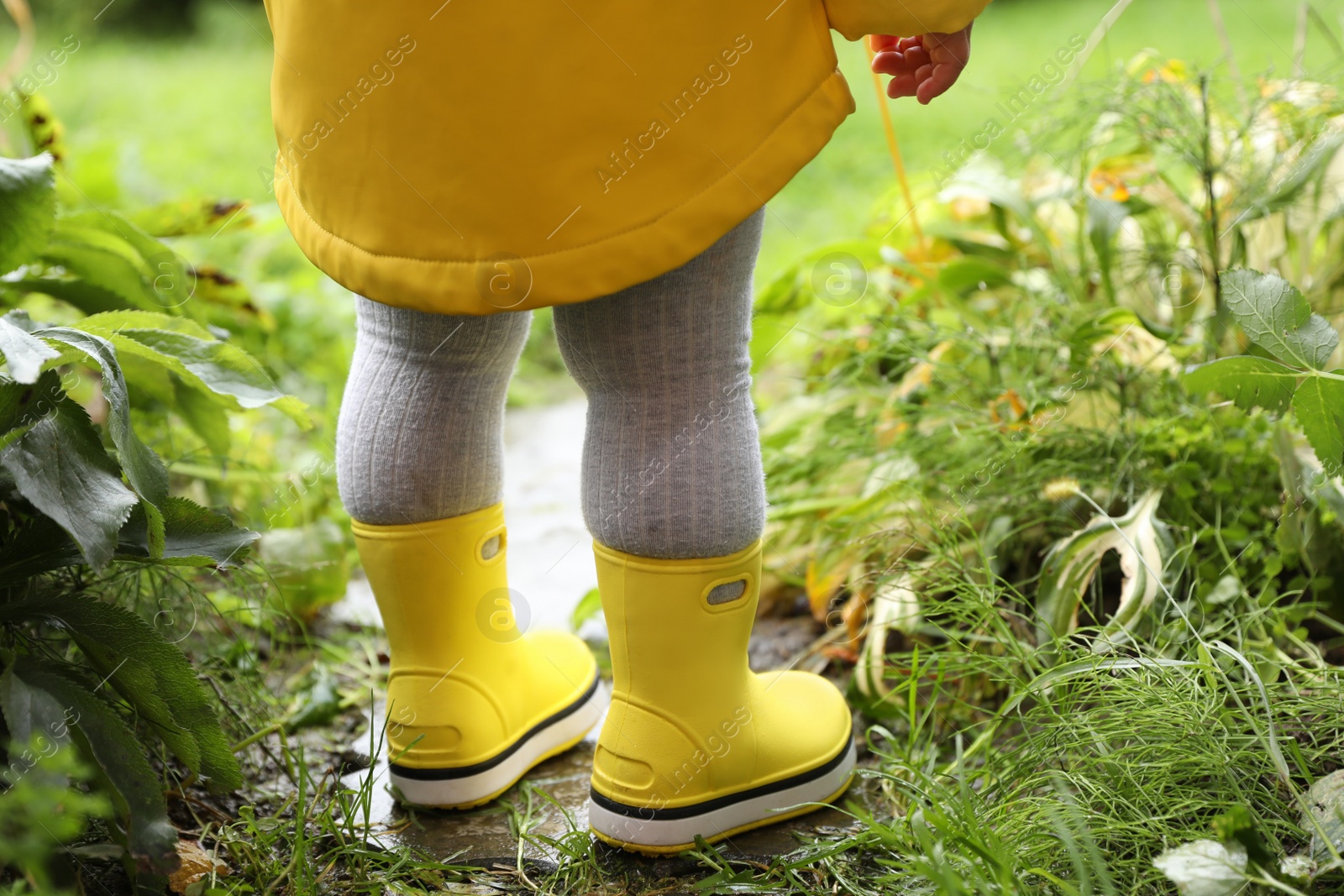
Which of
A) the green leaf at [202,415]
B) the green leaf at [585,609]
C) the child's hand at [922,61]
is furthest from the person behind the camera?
the green leaf at [585,609]

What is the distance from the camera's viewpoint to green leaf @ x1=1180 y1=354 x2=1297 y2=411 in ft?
2.94

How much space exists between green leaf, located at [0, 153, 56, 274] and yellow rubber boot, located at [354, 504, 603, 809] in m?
0.41

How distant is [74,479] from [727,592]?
0.53 m

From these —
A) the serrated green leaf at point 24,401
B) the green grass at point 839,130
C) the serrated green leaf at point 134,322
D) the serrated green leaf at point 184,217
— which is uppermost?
the serrated green leaf at point 24,401

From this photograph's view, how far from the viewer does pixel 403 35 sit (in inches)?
28.1

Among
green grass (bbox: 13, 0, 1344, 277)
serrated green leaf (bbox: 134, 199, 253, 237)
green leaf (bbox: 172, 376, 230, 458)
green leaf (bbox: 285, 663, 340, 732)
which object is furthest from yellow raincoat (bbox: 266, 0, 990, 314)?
green grass (bbox: 13, 0, 1344, 277)

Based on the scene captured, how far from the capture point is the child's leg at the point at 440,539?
0.93 metres

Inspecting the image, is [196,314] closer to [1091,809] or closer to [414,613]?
[414,613]

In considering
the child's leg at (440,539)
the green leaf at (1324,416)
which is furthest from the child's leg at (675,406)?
the green leaf at (1324,416)

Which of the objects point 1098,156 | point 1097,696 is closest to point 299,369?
point 1098,156

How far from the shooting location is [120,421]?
797 millimetres

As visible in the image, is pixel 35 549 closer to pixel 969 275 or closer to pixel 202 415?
pixel 202 415

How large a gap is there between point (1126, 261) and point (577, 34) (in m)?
1.10

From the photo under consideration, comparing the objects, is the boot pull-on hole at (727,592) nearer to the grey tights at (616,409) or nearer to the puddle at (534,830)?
the grey tights at (616,409)
